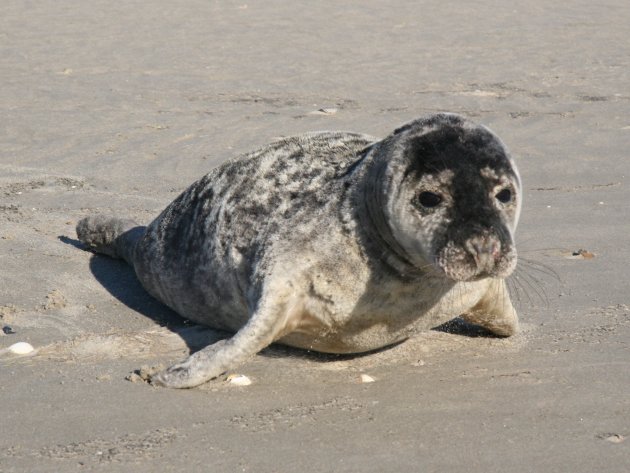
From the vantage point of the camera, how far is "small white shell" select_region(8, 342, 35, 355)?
4.41m

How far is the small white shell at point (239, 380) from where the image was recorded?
13.5 ft

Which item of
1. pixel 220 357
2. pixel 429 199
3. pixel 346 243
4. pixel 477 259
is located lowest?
pixel 220 357

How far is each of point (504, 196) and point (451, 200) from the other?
0.69 ft

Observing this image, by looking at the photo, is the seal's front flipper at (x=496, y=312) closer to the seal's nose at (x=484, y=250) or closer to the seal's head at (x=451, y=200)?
the seal's head at (x=451, y=200)

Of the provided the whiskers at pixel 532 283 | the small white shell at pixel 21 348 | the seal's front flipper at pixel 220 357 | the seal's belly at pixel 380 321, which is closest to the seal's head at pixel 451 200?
the seal's belly at pixel 380 321

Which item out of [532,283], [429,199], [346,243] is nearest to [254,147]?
[532,283]

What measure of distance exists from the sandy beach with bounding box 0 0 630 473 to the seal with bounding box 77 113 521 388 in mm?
147

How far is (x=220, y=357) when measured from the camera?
13.5ft

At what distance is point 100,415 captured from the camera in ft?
12.1

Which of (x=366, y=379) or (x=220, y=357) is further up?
(x=220, y=357)

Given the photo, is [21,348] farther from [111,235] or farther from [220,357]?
[111,235]

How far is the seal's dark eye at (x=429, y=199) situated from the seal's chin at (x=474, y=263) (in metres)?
0.19

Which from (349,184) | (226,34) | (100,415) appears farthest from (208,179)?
(226,34)

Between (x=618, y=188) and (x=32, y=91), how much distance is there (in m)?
6.07
